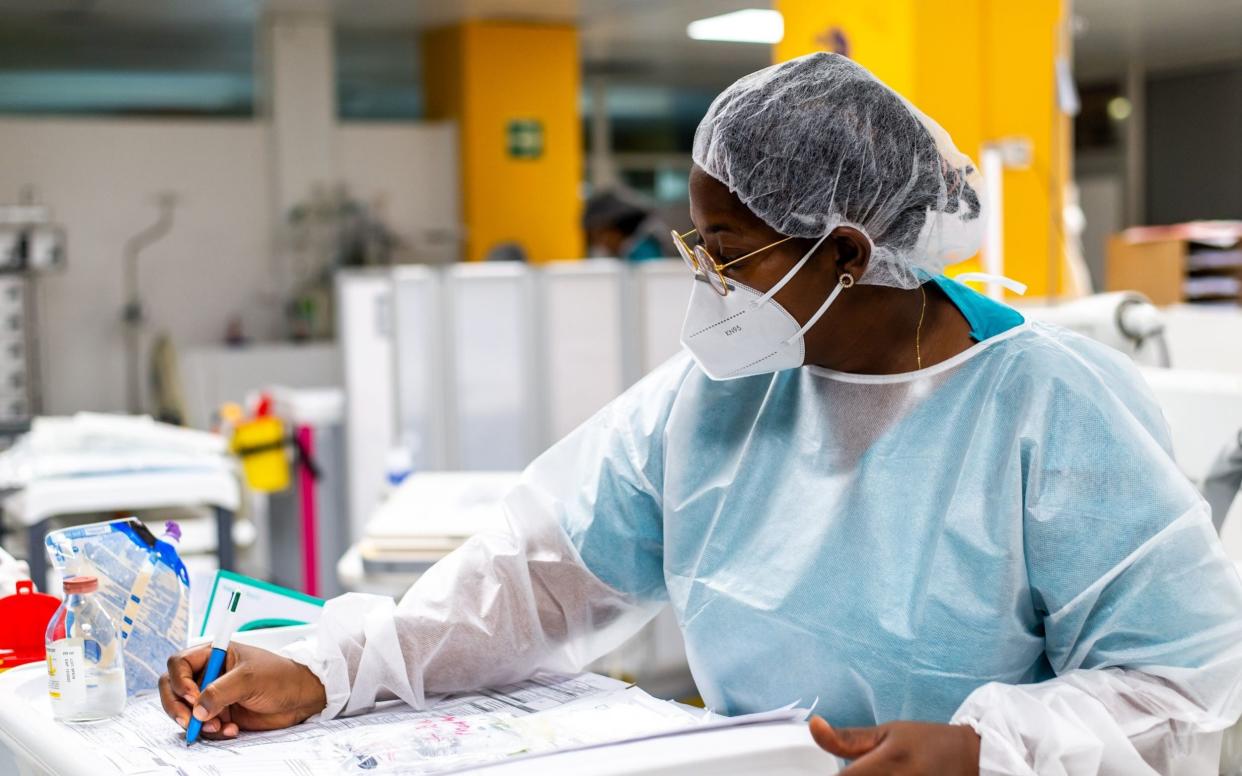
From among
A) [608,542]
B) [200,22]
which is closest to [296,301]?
[200,22]

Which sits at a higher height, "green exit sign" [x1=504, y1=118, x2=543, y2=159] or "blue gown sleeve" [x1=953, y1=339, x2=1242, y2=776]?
"green exit sign" [x1=504, y1=118, x2=543, y2=159]

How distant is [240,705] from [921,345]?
2.52 feet

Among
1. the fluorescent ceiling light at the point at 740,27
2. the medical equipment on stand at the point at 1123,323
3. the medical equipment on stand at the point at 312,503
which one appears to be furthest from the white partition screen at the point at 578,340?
the fluorescent ceiling light at the point at 740,27

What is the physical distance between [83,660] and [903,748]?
0.77 metres

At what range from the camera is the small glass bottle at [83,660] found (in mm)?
1214

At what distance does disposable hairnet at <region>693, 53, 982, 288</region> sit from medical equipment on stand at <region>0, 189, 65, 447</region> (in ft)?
19.4

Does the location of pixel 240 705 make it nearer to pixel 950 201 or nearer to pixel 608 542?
pixel 608 542

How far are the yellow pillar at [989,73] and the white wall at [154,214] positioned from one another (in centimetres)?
432

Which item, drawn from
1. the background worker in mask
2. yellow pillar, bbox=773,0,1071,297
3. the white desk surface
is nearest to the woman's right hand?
the white desk surface

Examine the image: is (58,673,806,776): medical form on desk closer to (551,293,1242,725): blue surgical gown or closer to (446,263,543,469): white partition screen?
(551,293,1242,725): blue surgical gown

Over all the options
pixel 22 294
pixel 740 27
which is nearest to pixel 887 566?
pixel 22 294

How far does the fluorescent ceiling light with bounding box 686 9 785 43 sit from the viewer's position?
8.20 metres

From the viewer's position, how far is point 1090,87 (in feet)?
41.1

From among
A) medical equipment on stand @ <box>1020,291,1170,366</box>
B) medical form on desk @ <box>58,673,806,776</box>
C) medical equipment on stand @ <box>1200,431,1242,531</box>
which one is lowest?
medical form on desk @ <box>58,673,806,776</box>
